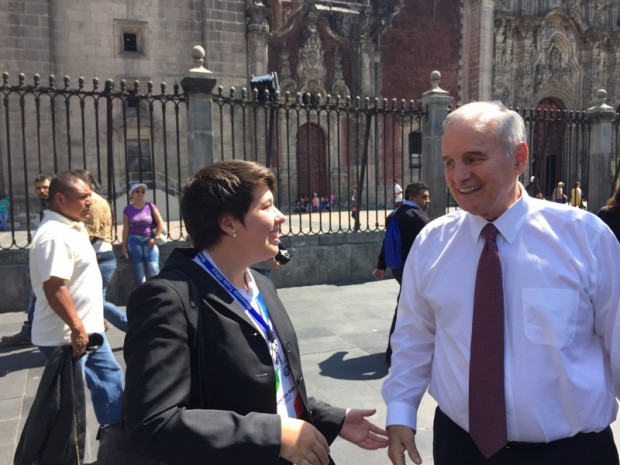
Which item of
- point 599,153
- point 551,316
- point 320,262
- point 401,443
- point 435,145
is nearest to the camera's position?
point 551,316

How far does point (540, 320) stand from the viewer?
180 cm

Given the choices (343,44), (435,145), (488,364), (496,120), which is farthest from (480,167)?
(343,44)

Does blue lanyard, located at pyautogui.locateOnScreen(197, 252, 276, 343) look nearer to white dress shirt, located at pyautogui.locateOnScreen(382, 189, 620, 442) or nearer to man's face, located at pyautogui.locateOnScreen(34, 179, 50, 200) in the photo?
white dress shirt, located at pyautogui.locateOnScreen(382, 189, 620, 442)

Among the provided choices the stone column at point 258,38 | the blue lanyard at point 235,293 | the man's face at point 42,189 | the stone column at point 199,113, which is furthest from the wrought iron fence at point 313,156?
the blue lanyard at point 235,293

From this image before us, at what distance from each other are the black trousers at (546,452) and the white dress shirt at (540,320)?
0.04m

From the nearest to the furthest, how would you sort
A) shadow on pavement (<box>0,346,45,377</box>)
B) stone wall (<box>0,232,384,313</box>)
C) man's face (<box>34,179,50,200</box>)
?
shadow on pavement (<box>0,346,45,377</box>)
man's face (<box>34,179,50,200</box>)
stone wall (<box>0,232,384,313</box>)

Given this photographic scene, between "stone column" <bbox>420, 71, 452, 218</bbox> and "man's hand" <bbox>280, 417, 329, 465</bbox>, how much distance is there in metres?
8.64

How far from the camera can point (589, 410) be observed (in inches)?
70.8

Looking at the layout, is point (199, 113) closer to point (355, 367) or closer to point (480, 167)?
point (355, 367)

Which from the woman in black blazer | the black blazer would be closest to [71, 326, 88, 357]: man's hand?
the woman in black blazer

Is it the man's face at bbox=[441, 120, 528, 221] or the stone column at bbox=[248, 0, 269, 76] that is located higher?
the stone column at bbox=[248, 0, 269, 76]

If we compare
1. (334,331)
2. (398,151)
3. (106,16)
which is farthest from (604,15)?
(334,331)

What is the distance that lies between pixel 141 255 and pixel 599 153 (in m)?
8.97

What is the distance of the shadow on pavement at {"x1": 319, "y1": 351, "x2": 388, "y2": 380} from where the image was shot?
507 cm
